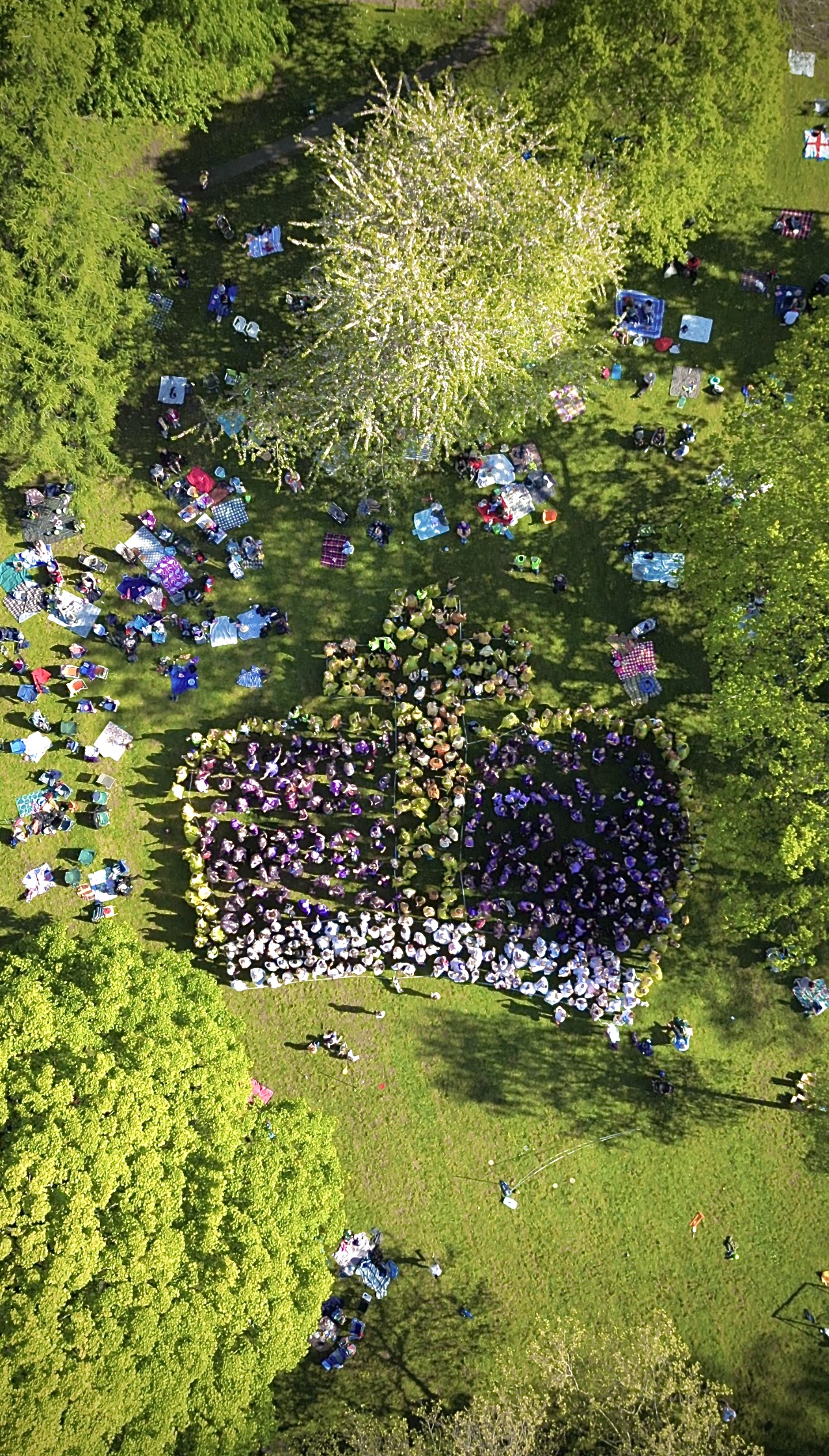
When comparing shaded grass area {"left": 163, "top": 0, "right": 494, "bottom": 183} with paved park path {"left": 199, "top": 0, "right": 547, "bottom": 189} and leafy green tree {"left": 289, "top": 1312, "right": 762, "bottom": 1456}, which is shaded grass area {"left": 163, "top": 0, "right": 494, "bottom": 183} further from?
leafy green tree {"left": 289, "top": 1312, "right": 762, "bottom": 1456}

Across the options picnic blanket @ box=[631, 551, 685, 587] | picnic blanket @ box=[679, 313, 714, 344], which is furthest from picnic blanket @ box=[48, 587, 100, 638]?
picnic blanket @ box=[679, 313, 714, 344]

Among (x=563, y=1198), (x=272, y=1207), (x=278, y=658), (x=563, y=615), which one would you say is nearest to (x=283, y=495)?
(x=278, y=658)

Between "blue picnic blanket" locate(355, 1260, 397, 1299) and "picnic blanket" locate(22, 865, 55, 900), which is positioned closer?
"blue picnic blanket" locate(355, 1260, 397, 1299)

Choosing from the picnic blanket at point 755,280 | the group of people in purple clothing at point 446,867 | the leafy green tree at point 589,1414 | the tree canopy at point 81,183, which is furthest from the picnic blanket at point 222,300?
the leafy green tree at point 589,1414

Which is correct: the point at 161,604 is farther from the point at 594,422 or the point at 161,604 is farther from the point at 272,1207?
the point at 272,1207

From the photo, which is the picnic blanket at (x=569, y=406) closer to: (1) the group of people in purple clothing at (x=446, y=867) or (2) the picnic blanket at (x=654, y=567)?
(2) the picnic blanket at (x=654, y=567)

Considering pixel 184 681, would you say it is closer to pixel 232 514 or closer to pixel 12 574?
pixel 232 514
